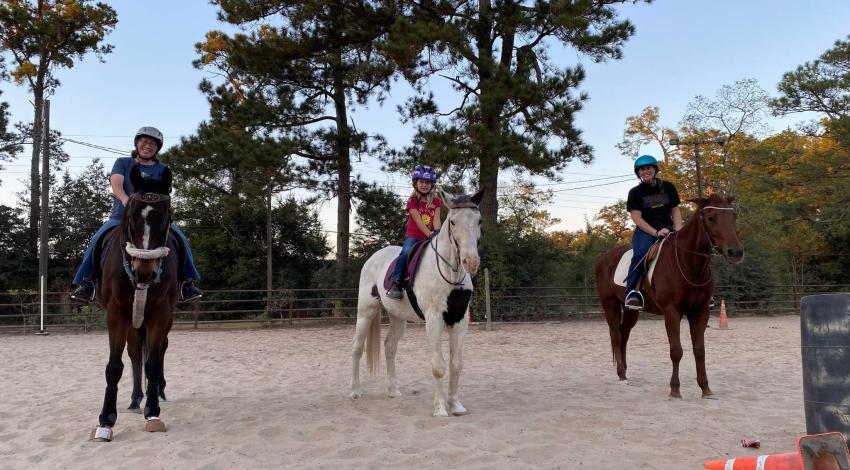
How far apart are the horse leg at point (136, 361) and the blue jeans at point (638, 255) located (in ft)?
17.1

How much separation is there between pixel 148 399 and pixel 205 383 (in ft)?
8.61

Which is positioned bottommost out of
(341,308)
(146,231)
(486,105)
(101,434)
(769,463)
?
(101,434)

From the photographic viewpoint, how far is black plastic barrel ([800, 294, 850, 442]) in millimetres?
2650

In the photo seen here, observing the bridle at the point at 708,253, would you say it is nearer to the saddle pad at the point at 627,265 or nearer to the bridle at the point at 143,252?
the saddle pad at the point at 627,265

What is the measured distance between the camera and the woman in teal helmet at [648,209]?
629cm

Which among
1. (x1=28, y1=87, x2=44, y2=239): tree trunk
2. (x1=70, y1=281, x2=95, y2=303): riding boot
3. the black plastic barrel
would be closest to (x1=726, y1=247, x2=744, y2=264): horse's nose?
the black plastic barrel

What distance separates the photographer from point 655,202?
6.33 metres

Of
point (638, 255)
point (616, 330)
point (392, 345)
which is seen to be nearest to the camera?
point (392, 345)

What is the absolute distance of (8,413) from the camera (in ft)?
17.6

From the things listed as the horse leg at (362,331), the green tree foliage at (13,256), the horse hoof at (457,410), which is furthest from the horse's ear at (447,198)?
the green tree foliage at (13,256)

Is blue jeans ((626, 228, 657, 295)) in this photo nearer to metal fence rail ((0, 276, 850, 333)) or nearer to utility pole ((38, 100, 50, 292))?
metal fence rail ((0, 276, 850, 333))

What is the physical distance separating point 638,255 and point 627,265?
381 millimetres

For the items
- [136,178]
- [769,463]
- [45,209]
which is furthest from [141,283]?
[45,209]

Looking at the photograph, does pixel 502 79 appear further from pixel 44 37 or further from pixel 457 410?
pixel 44 37
